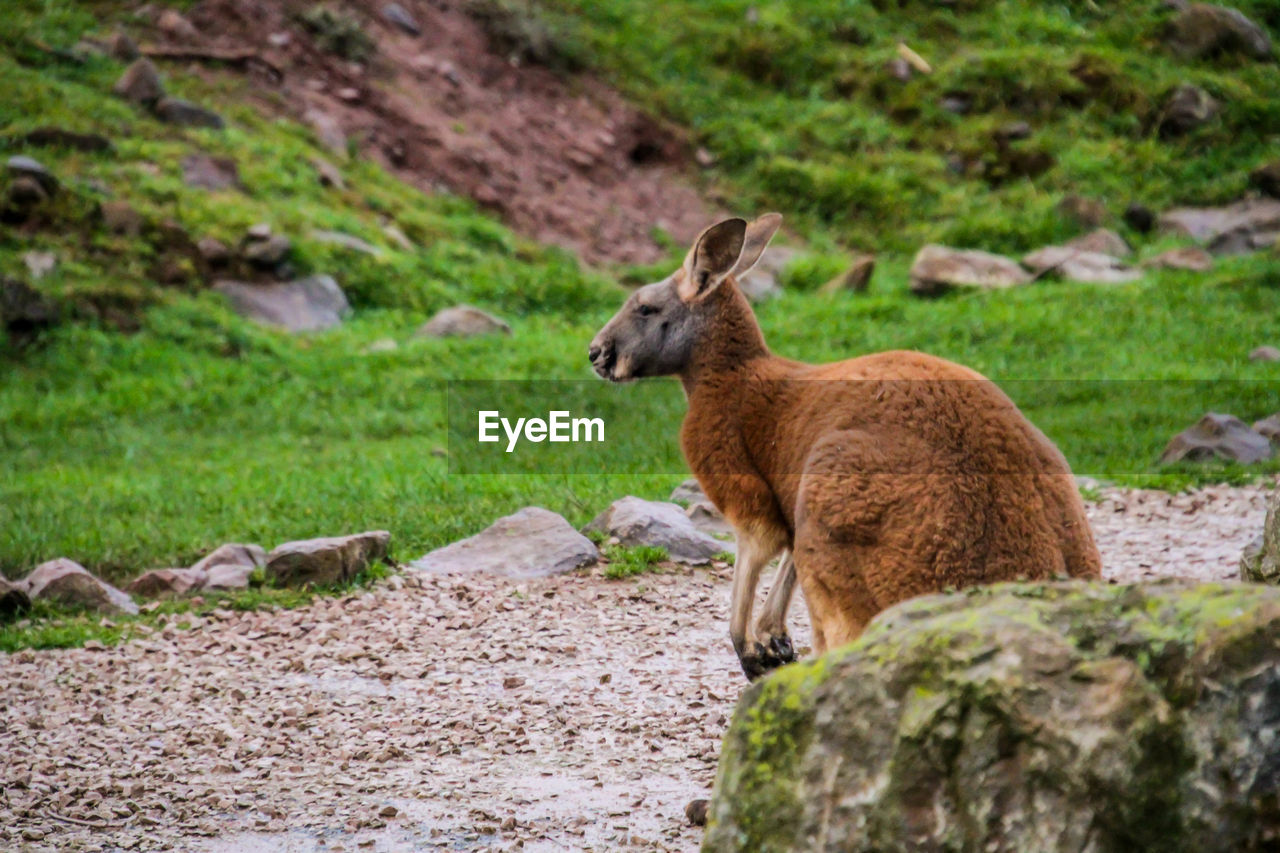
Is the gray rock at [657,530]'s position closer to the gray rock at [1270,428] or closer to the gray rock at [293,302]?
the gray rock at [1270,428]

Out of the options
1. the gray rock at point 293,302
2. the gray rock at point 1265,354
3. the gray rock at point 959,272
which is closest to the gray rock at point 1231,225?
the gray rock at point 959,272

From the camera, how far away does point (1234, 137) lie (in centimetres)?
1831

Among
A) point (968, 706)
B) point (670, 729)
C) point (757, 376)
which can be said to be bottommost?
point (670, 729)

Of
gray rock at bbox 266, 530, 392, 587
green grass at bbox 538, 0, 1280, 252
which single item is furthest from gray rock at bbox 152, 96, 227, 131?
gray rock at bbox 266, 530, 392, 587

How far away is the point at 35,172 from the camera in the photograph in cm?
1382

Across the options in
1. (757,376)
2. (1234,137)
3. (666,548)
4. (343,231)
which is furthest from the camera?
(1234,137)

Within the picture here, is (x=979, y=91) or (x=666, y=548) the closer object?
(x=666, y=548)

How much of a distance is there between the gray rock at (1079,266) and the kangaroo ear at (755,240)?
9836 mm

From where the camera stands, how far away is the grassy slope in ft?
30.7

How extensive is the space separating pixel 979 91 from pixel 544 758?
54.1 ft

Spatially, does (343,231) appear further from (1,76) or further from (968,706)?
(968,706)

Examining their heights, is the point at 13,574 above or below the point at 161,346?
above

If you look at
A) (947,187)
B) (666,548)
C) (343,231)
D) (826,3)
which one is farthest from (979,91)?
(666,548)

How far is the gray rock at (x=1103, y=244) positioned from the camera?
15.8 meters
